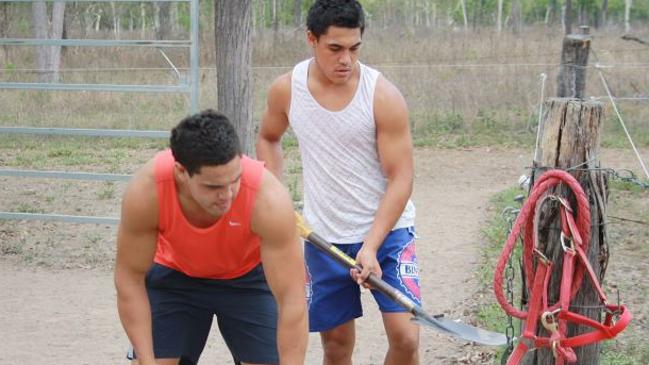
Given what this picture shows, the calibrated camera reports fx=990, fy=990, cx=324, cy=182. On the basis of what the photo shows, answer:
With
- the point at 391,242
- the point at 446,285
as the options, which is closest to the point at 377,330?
the point at 446,285

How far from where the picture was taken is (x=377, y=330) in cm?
593

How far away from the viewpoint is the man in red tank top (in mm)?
3025

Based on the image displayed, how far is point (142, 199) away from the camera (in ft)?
10.6

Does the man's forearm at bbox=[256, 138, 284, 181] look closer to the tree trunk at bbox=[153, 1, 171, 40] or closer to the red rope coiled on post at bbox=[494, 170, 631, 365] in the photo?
the red rope coiled on post at bbox=[494, 170, 631, 365]

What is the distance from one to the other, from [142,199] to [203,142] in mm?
417

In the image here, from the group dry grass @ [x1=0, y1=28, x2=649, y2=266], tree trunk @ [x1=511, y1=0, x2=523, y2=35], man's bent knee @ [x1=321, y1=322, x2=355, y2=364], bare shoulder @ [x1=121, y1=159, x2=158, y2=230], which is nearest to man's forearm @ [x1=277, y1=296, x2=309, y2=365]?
bare shoulder @ [x1=121, y1=159, x2=158, y2=230]

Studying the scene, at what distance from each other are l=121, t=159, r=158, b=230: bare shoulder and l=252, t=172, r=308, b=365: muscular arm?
340mm

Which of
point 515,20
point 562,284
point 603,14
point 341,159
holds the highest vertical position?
point 341,159

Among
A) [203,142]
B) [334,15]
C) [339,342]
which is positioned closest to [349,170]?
[334,15]

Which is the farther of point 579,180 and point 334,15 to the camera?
point 334,15

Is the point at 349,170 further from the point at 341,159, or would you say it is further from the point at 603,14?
the point at 603,14

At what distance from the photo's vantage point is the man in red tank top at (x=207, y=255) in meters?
3.03

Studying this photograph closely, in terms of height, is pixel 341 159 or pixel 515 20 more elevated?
pixel 341 159

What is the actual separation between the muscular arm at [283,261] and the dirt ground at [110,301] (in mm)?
1989
